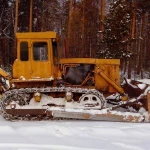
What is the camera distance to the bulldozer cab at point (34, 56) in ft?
32.6

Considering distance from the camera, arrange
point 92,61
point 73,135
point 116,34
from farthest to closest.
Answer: point 116,34, point 92,61, point 73,135

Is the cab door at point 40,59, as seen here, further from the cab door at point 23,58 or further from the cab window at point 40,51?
the cab door at point 23,58

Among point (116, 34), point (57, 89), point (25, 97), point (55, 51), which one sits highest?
point (116, 34)

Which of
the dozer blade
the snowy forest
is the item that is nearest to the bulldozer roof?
the dozer blade

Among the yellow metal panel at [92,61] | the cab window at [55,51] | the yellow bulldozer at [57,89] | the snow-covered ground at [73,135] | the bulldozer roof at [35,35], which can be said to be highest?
the bulldozer roof at [35,35]

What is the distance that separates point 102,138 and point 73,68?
146 inches

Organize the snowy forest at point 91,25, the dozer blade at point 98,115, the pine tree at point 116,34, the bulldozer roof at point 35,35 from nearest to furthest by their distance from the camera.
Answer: the dozer blade at point 98,115
the bulldozer roof at point 35,35
the pine tree at point 116,34
the snowy forest at point 91,25

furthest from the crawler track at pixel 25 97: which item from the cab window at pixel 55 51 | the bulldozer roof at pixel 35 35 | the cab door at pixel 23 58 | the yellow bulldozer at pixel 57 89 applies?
the bulldozer roof at pixel 35 35

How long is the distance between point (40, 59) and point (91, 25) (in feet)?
104

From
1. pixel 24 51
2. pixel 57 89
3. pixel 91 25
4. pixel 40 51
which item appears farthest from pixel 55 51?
pixel 91 25

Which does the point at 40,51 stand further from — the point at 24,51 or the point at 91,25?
the point at 91,25

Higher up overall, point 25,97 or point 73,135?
point 25,97

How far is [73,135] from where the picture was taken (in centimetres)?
772

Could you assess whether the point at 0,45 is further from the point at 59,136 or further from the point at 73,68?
the point at 59,136
